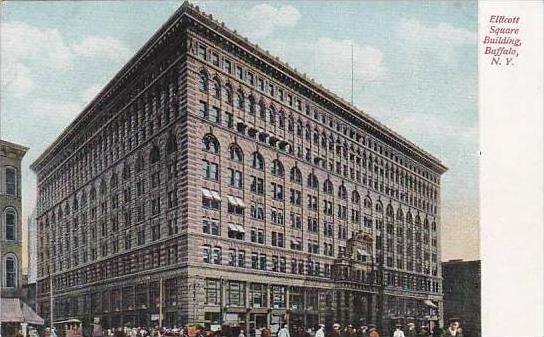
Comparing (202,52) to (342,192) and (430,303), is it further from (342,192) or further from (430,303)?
(430,303)

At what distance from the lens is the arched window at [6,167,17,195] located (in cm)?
637

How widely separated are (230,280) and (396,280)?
Answer: 5.02 feet

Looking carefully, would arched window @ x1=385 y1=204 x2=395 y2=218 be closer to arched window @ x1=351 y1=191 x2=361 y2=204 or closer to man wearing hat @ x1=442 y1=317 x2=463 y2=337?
arched window @ x1=351 y1=191 x2=361 y2=204

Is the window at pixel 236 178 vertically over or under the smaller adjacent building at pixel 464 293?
over

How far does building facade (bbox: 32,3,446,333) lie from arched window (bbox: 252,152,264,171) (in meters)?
0.01

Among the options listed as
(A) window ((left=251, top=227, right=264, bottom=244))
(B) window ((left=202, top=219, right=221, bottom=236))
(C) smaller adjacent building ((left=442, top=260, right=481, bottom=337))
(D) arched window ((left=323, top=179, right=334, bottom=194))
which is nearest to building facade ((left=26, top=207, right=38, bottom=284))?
(B) window ((left=202, top=219, right=221, bottom=236))

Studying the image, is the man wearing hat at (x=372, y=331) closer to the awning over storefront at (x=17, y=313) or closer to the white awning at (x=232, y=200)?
the white awning at (x=232, y=200)

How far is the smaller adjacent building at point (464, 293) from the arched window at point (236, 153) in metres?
2.00

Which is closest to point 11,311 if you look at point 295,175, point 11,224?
point 11,224

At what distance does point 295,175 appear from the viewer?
6.61 meters

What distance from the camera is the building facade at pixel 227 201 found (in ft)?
20.3

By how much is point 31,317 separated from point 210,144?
2032 mm

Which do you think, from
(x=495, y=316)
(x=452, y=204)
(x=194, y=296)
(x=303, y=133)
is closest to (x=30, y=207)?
(x=194, y=296)

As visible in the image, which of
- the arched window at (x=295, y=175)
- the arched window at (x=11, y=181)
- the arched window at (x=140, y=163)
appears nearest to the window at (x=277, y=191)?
the arched window at (x=295, y=175)
